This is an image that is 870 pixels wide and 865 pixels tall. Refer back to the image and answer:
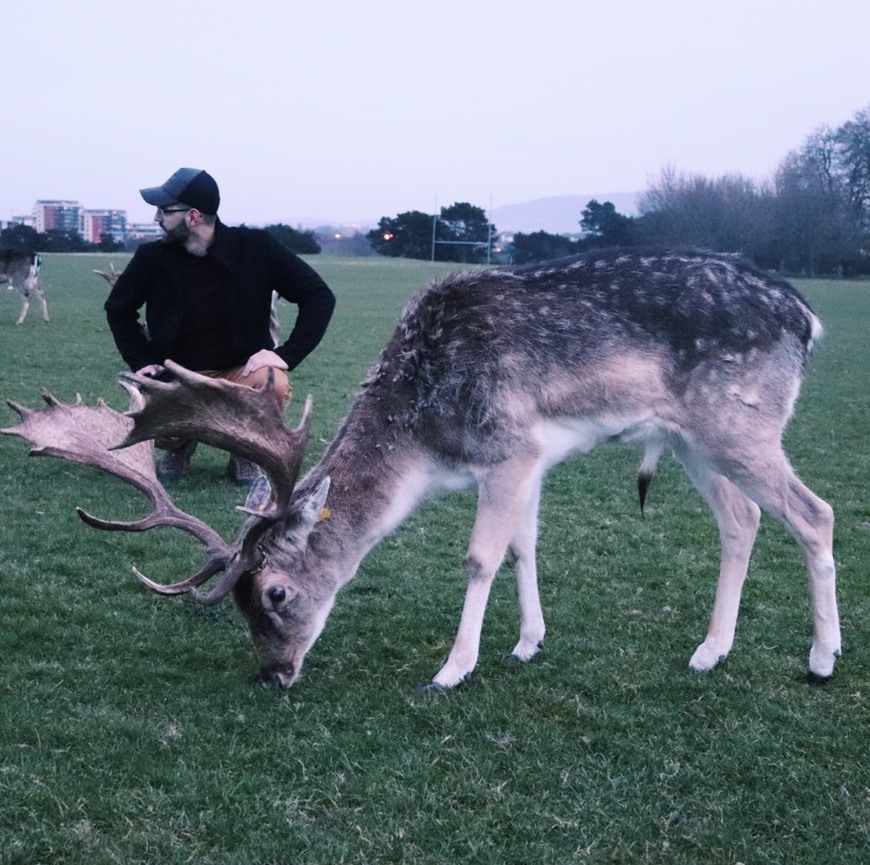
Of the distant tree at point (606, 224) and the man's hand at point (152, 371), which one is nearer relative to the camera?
the man's hand at point (152, 371)

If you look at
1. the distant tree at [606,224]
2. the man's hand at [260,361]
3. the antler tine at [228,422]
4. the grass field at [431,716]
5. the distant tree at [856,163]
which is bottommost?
the grass field at [431,716]

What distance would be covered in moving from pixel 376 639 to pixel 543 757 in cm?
163

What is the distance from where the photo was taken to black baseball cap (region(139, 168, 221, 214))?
261 inches

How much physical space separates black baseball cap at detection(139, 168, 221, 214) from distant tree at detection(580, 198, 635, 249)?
6830 cm

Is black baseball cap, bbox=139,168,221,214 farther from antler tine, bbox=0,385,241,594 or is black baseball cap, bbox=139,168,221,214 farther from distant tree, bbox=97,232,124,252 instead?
distant tree, bbox=97,232,124,252

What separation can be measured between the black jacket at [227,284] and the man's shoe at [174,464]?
6.77 ft

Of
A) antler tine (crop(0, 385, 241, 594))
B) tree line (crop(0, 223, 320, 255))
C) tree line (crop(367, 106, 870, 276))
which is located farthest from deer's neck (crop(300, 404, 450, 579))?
tree line (crop(0, 223, 320, 255))

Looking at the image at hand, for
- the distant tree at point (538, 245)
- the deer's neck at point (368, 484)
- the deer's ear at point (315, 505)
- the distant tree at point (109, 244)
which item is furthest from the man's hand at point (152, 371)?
the distant tree at point (109, 244)

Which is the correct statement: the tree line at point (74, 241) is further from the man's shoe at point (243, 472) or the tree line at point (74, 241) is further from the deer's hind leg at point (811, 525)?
the deer's hind leg at point (811, 525)

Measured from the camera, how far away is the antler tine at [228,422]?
15.6 ft

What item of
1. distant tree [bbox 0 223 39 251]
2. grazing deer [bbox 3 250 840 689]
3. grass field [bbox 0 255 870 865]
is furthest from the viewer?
distant tree [bbox 0 223 39 251]

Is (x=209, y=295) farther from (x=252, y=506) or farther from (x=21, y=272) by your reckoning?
(x=21, y=272)

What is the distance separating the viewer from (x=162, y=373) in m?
6.55

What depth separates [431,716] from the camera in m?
4.93
